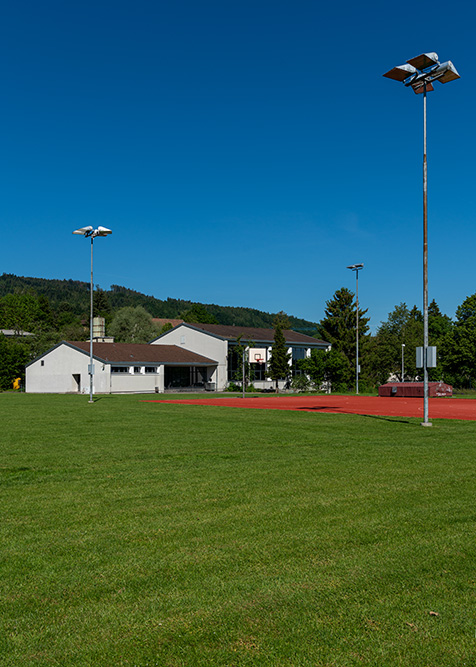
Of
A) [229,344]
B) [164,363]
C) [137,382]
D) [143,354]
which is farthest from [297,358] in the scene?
[137,382]

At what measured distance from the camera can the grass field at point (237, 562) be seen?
3746 mm

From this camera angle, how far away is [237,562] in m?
5.24

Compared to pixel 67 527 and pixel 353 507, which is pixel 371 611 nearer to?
pixel 353 507

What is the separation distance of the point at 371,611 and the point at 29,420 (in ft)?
63.5

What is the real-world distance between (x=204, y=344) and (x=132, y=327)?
38.0 meters

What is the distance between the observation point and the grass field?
3.75 meters

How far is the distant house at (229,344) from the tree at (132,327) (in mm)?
28112

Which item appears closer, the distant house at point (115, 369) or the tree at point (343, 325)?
the distant house at point (115, 369)

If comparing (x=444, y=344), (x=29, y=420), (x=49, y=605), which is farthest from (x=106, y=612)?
(x=444, y=344)

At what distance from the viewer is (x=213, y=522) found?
662cm

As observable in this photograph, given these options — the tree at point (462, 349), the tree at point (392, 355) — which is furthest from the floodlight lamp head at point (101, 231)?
the tree at point (462, 349)

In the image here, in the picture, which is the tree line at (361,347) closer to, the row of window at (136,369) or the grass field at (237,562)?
the row of window at (136,369)

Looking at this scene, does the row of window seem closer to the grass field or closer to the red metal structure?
the red metal structure

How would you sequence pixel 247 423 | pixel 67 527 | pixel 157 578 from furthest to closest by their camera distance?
1. pixel 247 423
2. pixel 67 527
3. pixel 157 578
